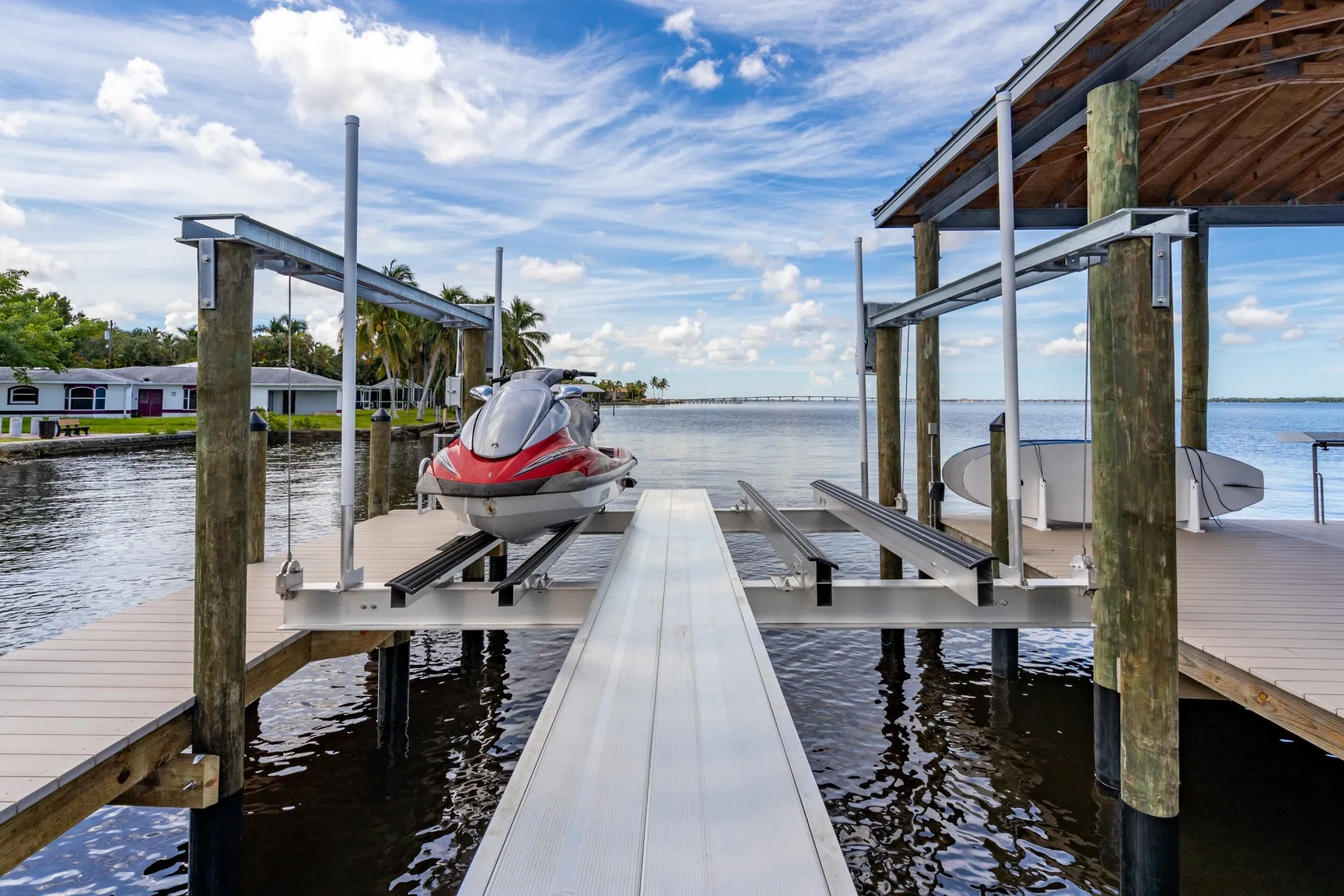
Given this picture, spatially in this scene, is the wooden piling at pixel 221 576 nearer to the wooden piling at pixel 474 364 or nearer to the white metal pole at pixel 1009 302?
the white metal pole at pixel 1009 302

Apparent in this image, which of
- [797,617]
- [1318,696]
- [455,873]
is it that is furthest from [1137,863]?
[455,873]

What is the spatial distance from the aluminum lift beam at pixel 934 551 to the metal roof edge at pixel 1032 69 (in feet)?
12.1

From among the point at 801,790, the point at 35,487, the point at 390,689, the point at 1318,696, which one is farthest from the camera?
the point at 35,487

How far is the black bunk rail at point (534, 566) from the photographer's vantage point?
16.3ft

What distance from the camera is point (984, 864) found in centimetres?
517

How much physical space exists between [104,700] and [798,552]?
168 inches

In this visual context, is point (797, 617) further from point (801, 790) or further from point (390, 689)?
point (390, 689)

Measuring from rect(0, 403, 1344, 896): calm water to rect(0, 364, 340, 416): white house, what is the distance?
37.4m

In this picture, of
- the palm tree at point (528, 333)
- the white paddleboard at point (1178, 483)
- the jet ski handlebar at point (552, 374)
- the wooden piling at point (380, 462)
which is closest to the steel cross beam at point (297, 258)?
the jet ski handlebar at point (552, 374)

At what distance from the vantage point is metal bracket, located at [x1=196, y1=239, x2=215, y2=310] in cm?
421

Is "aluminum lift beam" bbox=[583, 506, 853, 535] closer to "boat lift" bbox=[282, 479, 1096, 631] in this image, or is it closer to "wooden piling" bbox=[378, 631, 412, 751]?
"wooden piling" bbox=[378, 631, 412, 751]

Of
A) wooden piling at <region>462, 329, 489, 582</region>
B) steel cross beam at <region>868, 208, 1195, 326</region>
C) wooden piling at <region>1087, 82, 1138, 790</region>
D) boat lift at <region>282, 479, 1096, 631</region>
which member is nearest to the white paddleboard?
steel cross beam at <region>868, 208, 1195, 326</region>

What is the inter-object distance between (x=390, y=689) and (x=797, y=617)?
4.38 metres

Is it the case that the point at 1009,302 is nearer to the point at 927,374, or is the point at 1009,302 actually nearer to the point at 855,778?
the point at 855,778
